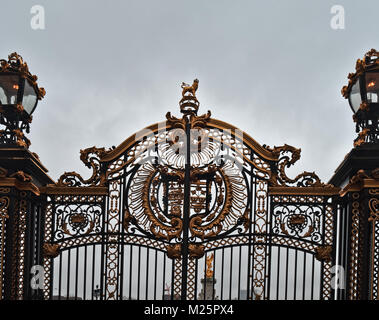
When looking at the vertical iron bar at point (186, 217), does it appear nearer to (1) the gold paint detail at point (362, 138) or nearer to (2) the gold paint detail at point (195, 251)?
(2) the gold paint detail at point (195, 251)

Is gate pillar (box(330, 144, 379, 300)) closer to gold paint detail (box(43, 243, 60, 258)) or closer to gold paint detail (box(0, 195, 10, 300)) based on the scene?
gold paint detail (box(43, 243, 60, 258))

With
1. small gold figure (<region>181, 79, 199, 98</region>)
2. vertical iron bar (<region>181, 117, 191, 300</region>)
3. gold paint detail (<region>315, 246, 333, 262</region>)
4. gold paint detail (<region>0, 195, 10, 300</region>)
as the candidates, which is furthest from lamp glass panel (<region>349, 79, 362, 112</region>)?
gold paint detail (<region>0, 195, 10, 300</region>)

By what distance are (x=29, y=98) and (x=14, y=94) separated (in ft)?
0.53

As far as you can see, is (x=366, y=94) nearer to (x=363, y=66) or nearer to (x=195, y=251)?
(x=363, y=66)

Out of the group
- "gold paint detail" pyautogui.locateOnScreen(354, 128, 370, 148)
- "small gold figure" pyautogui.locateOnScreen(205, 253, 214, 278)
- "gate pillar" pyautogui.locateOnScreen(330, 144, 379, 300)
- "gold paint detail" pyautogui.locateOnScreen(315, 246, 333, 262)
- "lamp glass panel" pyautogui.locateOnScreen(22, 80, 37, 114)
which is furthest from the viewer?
"lamp glass panel" pyautogui.locateOnScreen(22, 80, 37, 114)

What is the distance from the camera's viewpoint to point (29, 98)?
224 inches

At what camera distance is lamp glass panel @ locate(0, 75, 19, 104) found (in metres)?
Answer: 5.55

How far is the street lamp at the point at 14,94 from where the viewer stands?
5531 millimetres

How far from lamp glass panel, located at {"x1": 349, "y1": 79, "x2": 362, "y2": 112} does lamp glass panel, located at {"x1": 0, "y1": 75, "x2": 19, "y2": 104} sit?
136 inches

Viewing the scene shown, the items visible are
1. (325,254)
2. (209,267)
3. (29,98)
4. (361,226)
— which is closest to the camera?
(361,226)

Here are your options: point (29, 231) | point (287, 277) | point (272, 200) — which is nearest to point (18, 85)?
point (29, 231)

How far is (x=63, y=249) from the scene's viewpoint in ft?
18.3

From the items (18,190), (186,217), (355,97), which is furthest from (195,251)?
(355,97)
